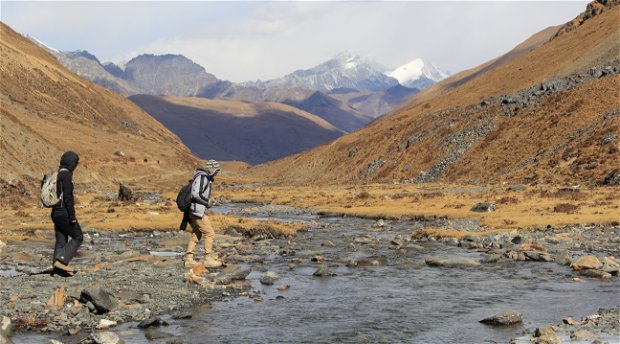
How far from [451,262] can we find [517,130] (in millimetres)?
75176

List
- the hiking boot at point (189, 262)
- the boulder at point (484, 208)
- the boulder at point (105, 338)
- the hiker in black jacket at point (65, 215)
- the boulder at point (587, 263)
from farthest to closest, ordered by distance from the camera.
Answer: the boulder at point (484, 208) → the boulder at point (587, 263) → the hiking boot at point (189, 262) → the hiker in black jacket at point (65, 215) → the boulder at point (105, 338)

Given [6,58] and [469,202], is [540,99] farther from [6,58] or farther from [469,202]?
[6,58]

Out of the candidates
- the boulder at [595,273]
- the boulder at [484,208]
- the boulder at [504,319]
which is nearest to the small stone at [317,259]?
the boulder at [595,273]

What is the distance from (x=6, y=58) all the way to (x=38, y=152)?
95.8 meters

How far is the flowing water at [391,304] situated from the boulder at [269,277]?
0.76 feet

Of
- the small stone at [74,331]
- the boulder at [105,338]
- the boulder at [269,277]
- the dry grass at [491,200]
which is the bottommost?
the dry grass at [491,200]

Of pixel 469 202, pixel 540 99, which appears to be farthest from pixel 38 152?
pixel 540 99

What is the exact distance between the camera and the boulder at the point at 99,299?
1593 centimetres

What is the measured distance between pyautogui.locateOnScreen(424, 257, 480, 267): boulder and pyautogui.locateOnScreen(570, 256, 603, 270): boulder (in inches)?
142

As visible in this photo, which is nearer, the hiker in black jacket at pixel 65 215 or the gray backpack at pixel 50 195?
the gray backpack at pixel 50 195

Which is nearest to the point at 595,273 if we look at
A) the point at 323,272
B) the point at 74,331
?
the point at 323,272

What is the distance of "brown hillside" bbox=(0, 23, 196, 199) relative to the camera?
258 feet

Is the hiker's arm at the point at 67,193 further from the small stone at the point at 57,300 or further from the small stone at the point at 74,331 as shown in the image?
the small stone at the point at 74,331

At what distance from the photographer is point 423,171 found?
10188 cm
